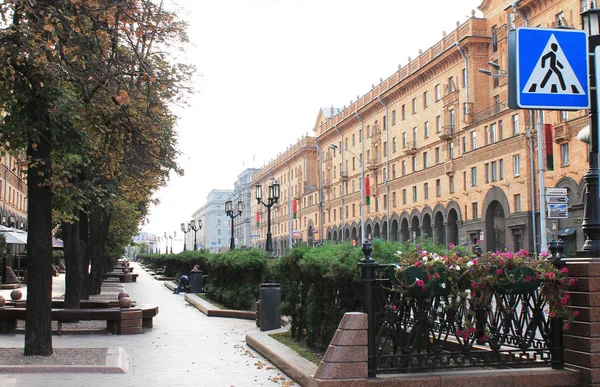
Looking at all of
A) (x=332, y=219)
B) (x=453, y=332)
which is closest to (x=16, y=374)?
(x=453, y=332)

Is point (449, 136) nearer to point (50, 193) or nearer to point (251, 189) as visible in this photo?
point (50, 193)

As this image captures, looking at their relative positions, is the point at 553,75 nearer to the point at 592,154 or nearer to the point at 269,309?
the point at 592,154

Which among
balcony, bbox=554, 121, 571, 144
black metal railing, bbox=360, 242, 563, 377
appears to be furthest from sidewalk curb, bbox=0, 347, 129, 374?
balcony, bbox=554, 121, 571, 144

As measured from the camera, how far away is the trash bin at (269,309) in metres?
14.9

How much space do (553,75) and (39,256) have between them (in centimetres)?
805

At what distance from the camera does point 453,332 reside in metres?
7.50

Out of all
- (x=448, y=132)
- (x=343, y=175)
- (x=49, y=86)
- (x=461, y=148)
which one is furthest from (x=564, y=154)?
(x=343, y=175)

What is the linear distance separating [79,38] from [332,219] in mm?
82146

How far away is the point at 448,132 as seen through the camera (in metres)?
56.3

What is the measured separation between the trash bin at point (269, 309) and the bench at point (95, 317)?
284cm

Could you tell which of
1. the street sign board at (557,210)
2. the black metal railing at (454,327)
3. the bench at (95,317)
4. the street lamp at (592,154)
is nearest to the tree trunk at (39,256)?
the bench at (95,317)

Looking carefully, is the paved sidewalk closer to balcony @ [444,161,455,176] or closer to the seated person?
the seated person

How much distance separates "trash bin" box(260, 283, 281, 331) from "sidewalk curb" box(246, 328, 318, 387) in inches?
59.8

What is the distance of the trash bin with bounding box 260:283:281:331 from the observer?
48.9 feet
